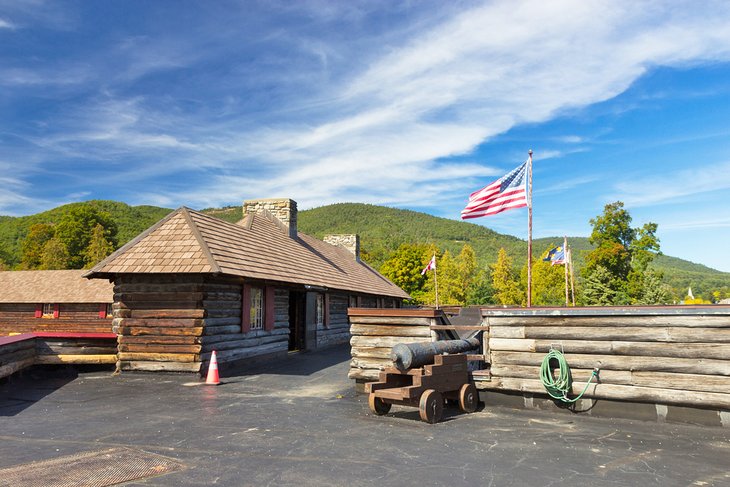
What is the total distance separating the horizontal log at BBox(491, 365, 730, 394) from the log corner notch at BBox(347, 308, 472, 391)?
194cm

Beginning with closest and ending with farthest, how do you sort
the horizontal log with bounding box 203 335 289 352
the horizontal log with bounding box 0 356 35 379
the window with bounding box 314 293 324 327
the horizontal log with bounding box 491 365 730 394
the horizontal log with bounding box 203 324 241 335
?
the horizontal log with bounding box 491 365 730 394, the horizontal log with bounding box 0 356 35 379, the horizontal log with bounding box 203 324 241 335, the horizontal log with bounding box 203 335 289 352, the window with bounding box 314 293 324 327

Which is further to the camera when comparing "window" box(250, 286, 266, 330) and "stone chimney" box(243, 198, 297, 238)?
"stone chimney" box(243, 198, 297, 238)

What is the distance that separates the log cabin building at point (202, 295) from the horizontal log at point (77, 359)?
0.50m

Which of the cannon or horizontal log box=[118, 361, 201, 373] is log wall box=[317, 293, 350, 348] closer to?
horizontal log box=[118, 361, 201, 373]

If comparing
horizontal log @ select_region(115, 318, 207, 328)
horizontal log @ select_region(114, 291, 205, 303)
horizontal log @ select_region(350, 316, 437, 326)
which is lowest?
horizontal log @ select_region(115, 318, 207, 328)

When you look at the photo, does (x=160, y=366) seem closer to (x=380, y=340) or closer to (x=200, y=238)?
(x=200, y=238)

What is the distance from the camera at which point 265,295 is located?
1639cm

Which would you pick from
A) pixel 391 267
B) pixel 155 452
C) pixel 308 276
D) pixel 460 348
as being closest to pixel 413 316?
pixel 460 348

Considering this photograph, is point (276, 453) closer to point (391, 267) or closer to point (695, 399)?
point (695, 399)

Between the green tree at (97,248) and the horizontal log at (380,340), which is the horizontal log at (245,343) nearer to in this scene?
the horizontal log at (380,340)

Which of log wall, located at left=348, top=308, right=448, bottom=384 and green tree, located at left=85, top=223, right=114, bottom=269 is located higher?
green tree, located at left=85, top=223, right=114, bottom=269

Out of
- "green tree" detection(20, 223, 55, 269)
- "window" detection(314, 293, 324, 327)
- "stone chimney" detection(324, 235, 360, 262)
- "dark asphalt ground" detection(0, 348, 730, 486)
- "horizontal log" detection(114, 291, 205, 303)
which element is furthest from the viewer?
"green tree" detection(20, 223, 55, 269)

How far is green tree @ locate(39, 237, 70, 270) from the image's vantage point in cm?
6044

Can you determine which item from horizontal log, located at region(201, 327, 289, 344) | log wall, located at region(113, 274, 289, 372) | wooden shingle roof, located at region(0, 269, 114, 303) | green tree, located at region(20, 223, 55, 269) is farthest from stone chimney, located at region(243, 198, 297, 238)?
green tree, located at region(20, 223, 55, 269)
